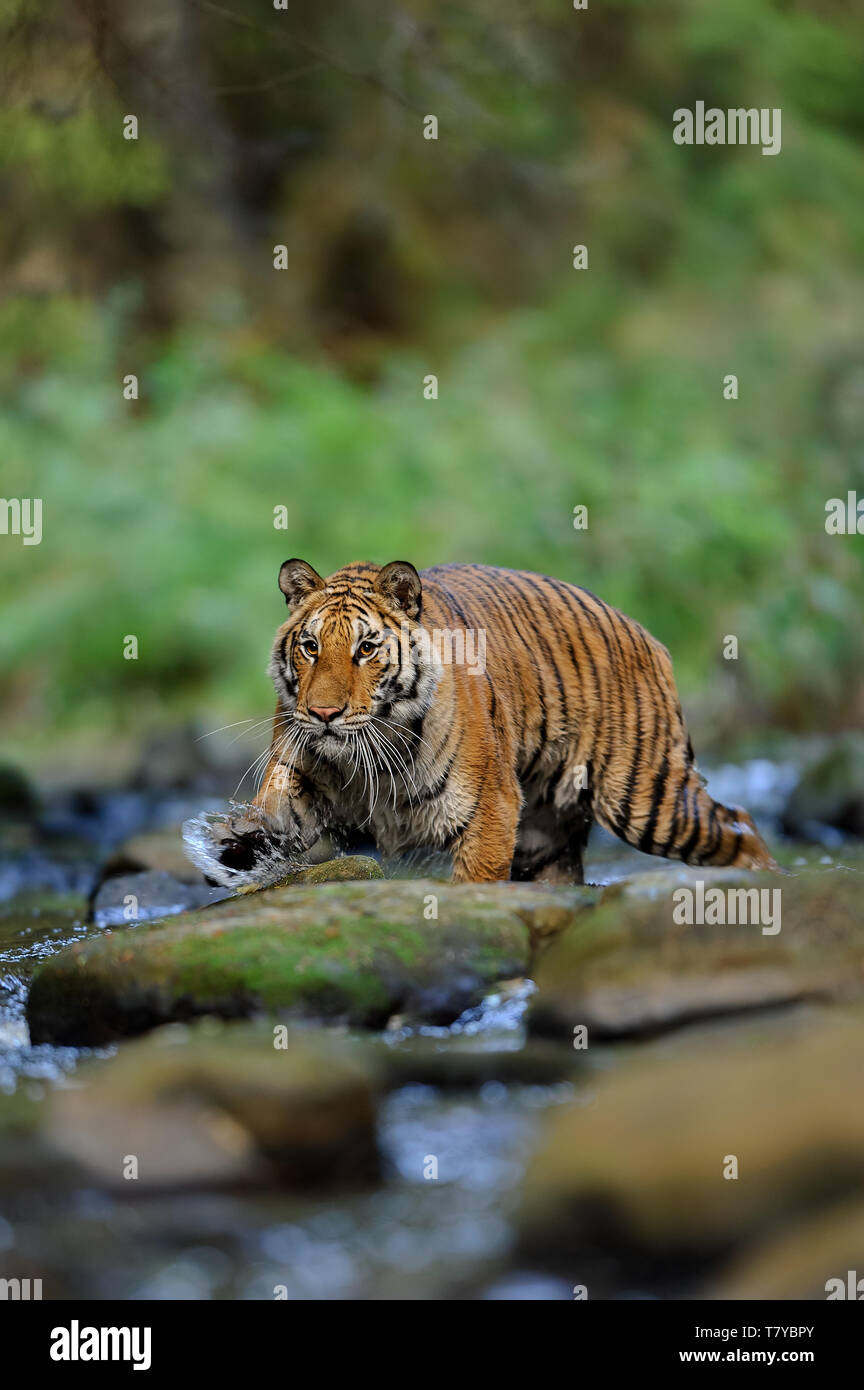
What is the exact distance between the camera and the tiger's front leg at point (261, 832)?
15.8 ft

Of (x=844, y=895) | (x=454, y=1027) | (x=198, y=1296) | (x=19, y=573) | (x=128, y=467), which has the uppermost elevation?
(x=128, y=467)

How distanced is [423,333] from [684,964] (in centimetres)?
1692

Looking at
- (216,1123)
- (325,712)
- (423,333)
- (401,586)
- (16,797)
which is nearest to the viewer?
(216,1123)

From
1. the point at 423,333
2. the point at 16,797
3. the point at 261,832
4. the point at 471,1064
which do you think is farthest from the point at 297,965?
the point at 423,333

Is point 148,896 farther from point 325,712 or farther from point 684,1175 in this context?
point 684,1175

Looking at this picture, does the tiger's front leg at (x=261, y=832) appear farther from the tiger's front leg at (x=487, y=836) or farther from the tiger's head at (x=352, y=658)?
the tiger's front leg at (x=487, y=836)

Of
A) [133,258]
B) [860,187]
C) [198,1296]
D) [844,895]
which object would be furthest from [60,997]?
[860,187]

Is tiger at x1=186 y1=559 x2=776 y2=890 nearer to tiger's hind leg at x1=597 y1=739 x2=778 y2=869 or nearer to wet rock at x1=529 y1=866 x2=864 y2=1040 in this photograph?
tiger's hind leg at x1=597 y1=739 x2=778 y2=869

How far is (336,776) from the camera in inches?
187

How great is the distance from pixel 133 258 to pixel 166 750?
9648 millimetres

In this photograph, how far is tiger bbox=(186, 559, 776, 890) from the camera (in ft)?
15.2

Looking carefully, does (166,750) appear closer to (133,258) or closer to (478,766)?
(478,766)

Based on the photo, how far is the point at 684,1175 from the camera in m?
2.76

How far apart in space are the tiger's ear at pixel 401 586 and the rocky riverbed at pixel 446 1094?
859 mm
